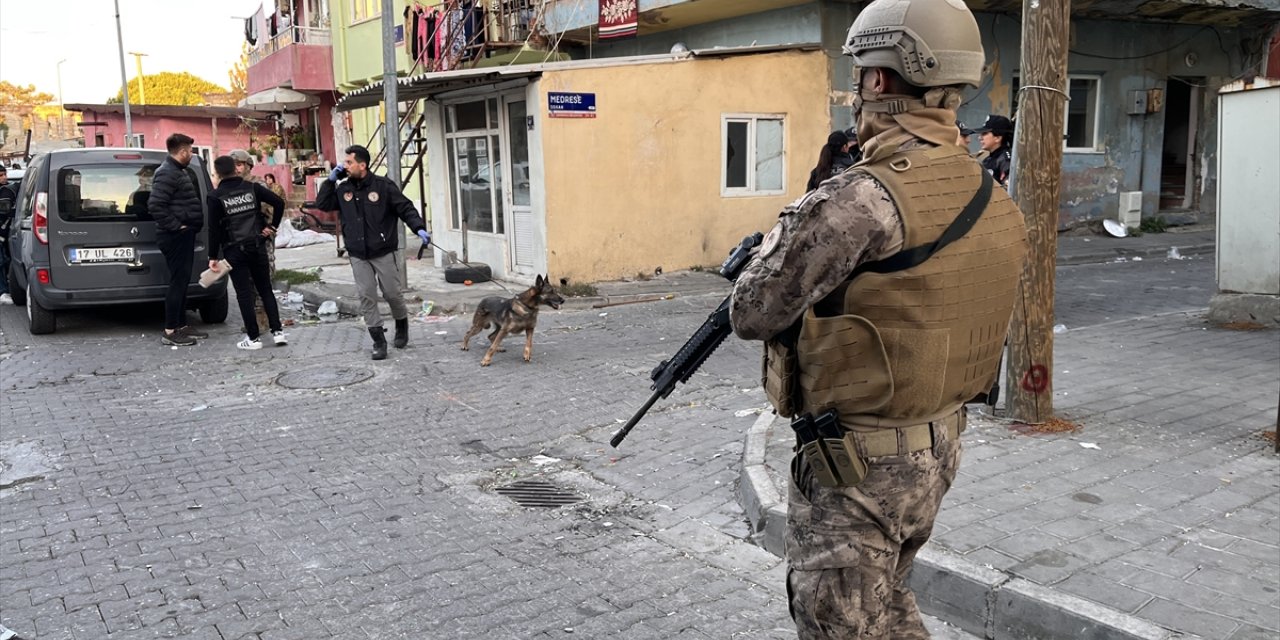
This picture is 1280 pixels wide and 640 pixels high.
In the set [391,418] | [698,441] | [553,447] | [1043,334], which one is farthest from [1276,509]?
[391,418]

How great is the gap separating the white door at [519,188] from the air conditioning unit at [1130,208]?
10.6 m

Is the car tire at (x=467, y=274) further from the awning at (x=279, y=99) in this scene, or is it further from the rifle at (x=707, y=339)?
the awning at (x=279, y=99)

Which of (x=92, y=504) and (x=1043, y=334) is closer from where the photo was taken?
(x=92, y=504)

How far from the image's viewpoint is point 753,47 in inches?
500

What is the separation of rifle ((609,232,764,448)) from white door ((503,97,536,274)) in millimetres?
9784

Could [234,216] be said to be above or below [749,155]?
below

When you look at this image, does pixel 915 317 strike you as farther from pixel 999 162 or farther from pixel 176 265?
pixel 176 265

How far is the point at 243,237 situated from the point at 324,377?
1.77 m

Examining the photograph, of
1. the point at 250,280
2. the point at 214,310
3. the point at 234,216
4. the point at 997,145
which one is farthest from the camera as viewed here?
the point at 214,310

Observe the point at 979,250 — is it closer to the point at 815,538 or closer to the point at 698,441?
the point at 815,538

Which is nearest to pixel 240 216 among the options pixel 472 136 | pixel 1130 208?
pixel 472 136

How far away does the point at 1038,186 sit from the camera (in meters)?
5.27

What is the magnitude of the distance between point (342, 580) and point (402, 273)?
8.58 metres

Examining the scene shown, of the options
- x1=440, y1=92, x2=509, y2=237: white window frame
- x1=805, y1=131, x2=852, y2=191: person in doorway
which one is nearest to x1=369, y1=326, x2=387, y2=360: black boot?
x1=805, y1=131, x2=852, y2=191: person in doorway
